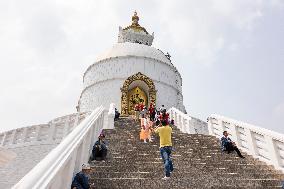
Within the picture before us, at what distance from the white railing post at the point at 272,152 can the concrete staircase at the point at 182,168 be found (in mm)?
305

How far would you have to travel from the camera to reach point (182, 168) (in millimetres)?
8781

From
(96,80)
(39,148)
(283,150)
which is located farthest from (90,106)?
(283,150)

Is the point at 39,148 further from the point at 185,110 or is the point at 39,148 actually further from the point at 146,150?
the point at 185,110

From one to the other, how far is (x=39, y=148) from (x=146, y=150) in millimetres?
7125

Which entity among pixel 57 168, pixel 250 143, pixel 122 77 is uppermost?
pixel 122 77

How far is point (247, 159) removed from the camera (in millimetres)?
10094

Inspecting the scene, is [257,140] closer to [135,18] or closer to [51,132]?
[51,132]

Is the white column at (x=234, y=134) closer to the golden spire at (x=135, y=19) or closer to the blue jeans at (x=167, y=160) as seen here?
the blue jeans at (x=167, y=160)

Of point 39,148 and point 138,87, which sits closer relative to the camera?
point 39,148

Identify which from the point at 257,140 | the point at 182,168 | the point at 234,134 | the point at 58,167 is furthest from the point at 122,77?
the point at 58,167

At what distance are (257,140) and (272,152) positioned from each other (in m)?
1.15

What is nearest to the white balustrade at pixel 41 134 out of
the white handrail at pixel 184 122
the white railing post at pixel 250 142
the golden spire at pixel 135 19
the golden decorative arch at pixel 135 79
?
the white handrail at pixel 184 122

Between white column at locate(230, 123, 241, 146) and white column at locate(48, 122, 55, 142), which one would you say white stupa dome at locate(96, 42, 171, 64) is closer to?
white column at locate(48, 122, 55, 142)

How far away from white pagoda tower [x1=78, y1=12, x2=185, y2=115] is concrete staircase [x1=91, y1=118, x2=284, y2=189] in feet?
50.9
